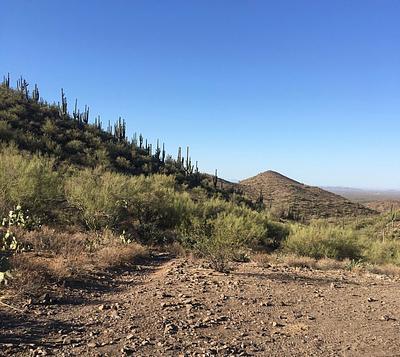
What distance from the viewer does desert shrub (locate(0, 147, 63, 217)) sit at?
16562 millimetres

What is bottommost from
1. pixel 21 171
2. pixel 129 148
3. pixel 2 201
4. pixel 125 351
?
pixel 125 351

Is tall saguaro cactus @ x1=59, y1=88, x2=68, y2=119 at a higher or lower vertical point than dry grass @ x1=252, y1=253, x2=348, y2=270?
higher

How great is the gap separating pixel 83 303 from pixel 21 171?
10.9 meters

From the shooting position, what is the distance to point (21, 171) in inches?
696

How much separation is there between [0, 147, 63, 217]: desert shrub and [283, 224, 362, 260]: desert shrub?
378 inches

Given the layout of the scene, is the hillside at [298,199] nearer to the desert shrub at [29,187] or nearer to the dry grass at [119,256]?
the desert shrub at [29,187]

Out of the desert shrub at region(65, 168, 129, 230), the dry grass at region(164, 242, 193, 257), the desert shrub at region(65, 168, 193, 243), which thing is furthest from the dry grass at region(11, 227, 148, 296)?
the desert shrub at region(65, 168, 193, 243)

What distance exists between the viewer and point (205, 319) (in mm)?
7555

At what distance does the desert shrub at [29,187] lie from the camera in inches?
652

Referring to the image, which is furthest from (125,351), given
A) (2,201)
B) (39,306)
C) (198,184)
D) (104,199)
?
(198,184)

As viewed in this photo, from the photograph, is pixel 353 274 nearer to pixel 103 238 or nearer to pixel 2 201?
pixel 103 238

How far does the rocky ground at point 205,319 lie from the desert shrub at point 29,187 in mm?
7380

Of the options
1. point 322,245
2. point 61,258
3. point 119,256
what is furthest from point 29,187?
point 322,245

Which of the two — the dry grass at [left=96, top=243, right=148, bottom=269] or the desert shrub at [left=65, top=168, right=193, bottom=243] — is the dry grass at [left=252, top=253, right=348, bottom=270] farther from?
the desert shrub at [left=65, top=168, right=193, bottom=243]
